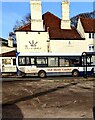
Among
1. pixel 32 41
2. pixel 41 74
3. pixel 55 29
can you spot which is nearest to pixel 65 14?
pixel 55 29

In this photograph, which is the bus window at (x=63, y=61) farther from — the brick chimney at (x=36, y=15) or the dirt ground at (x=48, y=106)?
the brick chimney at (x=36, y=15)

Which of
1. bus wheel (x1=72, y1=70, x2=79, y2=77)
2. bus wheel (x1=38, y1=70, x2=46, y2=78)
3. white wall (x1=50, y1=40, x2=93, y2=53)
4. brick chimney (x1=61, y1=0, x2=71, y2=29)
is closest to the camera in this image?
bus wheel (x1=38, y1=70, x2=46, y2=78)

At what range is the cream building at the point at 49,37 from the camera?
Answer: 177 ft

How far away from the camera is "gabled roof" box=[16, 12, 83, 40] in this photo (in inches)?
2154

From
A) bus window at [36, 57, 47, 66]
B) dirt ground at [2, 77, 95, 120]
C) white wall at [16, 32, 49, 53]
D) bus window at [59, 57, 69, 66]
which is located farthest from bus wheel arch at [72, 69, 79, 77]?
white wall at [16, 32, 49, 53]

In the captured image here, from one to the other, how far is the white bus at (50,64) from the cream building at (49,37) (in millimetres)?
17444

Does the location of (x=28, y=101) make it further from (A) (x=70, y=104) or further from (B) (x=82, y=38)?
(B) (x=82, y=38)

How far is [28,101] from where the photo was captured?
15953mm

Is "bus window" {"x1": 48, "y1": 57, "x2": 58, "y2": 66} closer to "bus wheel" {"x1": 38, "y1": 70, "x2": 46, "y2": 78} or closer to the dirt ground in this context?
"bus wheel" {"x1": 38, "y1": 70, "x2": 46, "y2": 78}

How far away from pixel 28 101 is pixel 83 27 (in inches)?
1641

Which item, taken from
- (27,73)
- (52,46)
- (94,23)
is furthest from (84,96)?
(94,23)

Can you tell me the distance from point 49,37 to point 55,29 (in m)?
3.82

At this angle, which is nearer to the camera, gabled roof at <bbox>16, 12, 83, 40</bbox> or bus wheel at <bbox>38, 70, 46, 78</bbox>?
bus wheel at <bbox>38, 70, 46, 78</bbox>

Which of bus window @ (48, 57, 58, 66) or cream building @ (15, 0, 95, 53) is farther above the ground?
cream building @ (15, 0, 95, 53)
